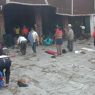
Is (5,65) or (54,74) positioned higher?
(5,65)

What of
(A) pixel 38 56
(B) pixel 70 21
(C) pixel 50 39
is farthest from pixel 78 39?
(A) pixel 38 56

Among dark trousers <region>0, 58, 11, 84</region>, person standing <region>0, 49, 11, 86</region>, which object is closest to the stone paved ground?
person standing <region>0, 49, 11, 86</region>

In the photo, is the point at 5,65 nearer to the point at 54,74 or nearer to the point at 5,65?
the point at 5,65

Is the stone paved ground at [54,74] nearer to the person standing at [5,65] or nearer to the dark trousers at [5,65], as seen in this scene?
the person standing at [5,65]

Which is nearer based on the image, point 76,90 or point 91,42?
point 76,90

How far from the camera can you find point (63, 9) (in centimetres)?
2642

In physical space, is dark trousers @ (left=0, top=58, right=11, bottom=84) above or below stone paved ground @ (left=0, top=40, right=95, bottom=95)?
above

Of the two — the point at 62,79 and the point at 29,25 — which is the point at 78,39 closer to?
the point at 29,25

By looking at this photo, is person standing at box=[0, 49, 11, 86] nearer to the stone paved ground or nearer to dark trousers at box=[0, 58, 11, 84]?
dark trousers at box=[0, 58, 11, 84]

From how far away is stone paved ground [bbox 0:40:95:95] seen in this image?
12.6 m

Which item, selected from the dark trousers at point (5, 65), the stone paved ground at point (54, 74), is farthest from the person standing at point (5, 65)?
the stone paved ground at point (54, 74)

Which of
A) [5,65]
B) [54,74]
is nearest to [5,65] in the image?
[5,65]

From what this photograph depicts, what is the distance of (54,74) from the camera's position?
50.5 ft

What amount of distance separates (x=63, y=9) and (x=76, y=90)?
1452cm
